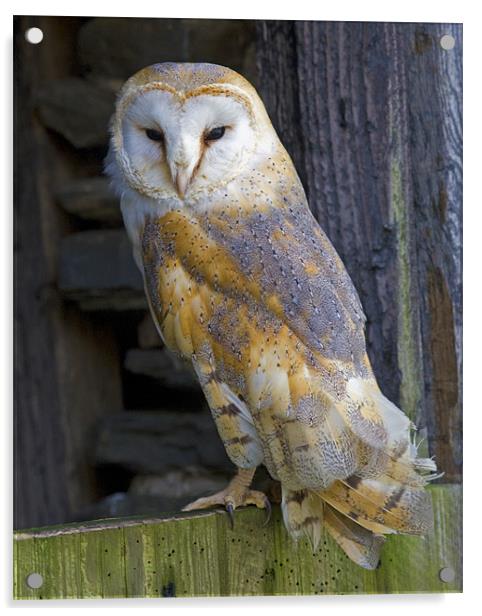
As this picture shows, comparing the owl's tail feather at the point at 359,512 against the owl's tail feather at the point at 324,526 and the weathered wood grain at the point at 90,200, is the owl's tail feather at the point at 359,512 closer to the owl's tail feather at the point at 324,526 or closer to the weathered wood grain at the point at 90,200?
the owl's tail feather at the point at 324,526

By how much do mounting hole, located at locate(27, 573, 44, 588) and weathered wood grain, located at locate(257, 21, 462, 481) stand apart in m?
0.65

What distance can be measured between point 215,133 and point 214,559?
26.6 inches

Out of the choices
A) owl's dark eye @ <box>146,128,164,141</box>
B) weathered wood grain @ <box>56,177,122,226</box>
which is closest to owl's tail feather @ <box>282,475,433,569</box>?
owl's dark eye @ <box>146,128,164,141</box>

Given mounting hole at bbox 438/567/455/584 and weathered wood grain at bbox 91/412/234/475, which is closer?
mounting hole at bbox 438/567/455/584

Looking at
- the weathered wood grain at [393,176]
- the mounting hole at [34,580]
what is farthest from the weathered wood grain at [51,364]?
the weathered wood grain at [393,176]

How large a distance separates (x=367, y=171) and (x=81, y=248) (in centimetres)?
60

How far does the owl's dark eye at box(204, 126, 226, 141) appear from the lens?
1.41m

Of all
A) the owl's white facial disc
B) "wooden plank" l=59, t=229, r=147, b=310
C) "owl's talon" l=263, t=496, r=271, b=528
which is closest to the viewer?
the owl's white facial disc

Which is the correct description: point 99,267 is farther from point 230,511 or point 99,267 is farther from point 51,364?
point 230,511

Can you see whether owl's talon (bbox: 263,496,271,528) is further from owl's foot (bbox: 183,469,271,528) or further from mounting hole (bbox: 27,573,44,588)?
mounting hole (bbox: 27,573,44,588)

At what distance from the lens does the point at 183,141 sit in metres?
1.39

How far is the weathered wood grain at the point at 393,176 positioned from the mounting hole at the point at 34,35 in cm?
39

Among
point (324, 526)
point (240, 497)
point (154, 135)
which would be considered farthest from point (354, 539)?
point (154, 135)

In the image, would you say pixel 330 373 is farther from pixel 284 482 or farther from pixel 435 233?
pixel 435 233
